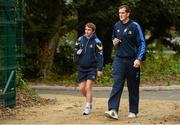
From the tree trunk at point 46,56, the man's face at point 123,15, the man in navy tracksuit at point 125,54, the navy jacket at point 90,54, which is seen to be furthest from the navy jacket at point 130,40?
the tree trunk at point 46,56

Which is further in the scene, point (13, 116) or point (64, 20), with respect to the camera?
point (64, 20)

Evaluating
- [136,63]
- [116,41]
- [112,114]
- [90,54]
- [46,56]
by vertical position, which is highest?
[116,41]

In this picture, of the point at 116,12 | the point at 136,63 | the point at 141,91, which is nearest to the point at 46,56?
the point at 116,12

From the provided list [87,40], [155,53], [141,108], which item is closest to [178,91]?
[141,108]

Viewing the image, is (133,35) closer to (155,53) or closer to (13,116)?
(13,116)

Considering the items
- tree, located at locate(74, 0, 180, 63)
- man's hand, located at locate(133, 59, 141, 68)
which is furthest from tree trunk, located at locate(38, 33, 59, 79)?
man's hand, located at locate(133, 59, 141, 68)

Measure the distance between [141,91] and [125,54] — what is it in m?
7.97

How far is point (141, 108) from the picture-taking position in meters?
12.3

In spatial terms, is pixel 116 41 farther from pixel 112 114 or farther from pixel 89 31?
pixel 112 114

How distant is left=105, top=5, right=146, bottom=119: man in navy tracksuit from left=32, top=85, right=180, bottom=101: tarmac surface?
5.59m

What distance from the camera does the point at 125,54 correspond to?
10570 mm

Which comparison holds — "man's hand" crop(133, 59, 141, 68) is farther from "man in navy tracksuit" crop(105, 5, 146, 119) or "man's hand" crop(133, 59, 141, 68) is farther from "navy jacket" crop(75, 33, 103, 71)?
"navy jacket" crop(75, 33, 103, 71)

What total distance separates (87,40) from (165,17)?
552 inches

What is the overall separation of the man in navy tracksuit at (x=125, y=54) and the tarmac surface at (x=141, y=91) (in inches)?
220
